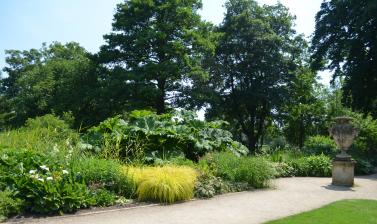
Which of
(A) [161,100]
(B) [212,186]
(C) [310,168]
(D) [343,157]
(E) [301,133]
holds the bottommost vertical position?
(B) [212,186]

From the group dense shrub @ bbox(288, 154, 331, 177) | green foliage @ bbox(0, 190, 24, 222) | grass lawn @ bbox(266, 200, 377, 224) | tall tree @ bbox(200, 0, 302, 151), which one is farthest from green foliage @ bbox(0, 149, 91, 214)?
tall tree @ bbox(200, 0, 302, 151)

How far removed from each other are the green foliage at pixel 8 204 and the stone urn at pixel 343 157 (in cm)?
959

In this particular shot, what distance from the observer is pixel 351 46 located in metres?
24.5

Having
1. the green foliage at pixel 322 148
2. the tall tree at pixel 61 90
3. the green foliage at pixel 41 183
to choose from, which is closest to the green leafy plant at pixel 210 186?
the green foliage at pixel 41 183

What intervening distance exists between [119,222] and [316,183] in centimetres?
835

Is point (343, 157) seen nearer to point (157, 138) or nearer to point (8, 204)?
point (157, 138)

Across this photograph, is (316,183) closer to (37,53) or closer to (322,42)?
(322,42)

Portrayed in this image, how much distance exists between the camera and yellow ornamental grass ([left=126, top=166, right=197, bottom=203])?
29.3 ft

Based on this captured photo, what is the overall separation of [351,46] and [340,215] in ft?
62.3

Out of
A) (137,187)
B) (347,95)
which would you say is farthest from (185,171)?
(347,95)

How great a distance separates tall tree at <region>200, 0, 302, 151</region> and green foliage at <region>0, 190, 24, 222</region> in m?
26.3

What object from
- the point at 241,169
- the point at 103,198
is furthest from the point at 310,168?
the point at 103,198

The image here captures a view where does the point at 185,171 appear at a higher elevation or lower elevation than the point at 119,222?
higher

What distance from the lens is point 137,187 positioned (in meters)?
9.16
